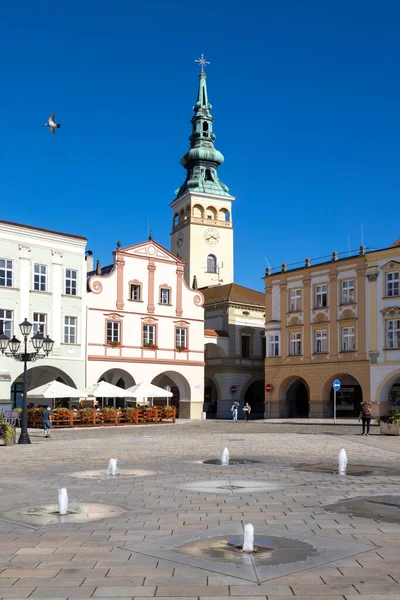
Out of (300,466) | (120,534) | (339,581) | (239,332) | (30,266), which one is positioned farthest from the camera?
(239,332)

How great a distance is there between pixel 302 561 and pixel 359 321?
149 ft

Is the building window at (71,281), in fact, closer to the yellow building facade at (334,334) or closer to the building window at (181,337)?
the building window at (181,337)

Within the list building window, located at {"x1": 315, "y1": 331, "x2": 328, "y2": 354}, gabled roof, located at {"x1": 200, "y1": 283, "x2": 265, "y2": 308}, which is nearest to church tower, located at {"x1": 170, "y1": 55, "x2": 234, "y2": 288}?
gabled roof, located at {"x1": 200, "y1": 283, "x2": 265, "y2": 308}

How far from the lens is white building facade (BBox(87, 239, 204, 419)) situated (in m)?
50.0

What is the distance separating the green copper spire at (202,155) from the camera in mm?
94000

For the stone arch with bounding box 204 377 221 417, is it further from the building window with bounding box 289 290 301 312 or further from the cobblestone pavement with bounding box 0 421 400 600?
the cobblestone pavement with bounding box 0 421 400 600

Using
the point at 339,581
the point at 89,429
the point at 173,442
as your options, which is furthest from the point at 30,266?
the point at 339,581

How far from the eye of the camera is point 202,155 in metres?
94.3

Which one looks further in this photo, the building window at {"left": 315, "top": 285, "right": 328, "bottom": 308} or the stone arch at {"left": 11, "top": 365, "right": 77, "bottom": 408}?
the building window at {"left": 315, "top": 285, "right": 328, "bottom": 308}

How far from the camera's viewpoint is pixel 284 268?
Answer: 192 ft

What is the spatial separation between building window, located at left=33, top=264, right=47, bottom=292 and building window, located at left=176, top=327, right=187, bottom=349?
12.0m

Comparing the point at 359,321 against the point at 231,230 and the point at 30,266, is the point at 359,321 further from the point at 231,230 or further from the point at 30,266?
the point at 231,230

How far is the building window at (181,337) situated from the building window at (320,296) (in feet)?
33.4

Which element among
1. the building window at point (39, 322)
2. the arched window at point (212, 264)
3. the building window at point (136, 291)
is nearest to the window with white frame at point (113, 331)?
the building window at point (136, 291)
